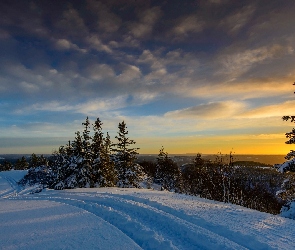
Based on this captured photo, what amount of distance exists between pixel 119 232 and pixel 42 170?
193 feet

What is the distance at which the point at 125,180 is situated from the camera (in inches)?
1296

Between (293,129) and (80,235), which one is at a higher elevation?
(293,129)

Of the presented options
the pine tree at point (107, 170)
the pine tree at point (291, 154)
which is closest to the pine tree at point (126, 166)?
the pine tree at point (107, 170)

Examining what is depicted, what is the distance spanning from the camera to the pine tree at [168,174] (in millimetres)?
58406

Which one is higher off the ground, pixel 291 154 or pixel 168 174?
pixel 291 154

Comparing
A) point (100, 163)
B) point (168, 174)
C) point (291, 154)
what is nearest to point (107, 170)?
point (100, 163)

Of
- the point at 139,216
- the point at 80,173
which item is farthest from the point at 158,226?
the point at 80,173

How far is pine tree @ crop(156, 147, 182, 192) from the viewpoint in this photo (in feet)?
192

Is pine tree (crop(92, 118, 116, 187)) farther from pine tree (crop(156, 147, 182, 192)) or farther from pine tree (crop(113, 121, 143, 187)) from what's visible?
pine tree (crop(156, 147, 182, 192))

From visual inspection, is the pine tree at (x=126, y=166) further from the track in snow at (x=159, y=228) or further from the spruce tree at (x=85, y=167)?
the track in snow at (x=159, y=228)

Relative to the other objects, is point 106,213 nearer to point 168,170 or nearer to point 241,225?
point 241,225

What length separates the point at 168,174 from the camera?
64.2 m

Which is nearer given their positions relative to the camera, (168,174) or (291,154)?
(291,154)

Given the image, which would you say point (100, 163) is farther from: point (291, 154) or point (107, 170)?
point (291, 154)
